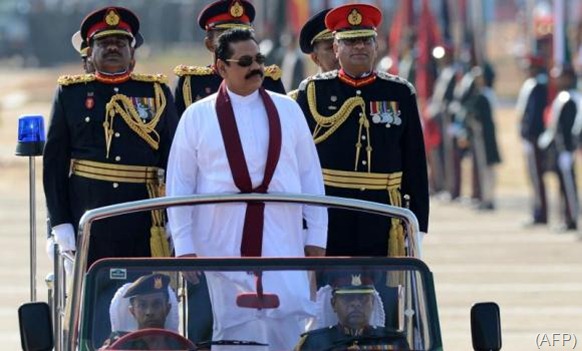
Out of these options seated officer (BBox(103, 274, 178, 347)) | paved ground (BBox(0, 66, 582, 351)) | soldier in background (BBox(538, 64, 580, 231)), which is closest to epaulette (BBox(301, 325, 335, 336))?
seated officer (BBox(103, 274, 178, 347))

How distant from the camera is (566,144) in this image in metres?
20.8

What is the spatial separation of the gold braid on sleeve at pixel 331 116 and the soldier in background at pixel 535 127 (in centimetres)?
1237

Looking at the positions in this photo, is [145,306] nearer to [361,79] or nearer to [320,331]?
[320,331]

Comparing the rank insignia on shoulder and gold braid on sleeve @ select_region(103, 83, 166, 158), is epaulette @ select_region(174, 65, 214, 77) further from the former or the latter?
the rank insignia on shoulder

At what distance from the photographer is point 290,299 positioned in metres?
6.73

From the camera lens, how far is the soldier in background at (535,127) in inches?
851

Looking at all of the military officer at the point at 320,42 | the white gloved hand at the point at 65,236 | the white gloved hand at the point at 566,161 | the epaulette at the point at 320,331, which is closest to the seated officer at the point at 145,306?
the epaulette at the point at 320,331

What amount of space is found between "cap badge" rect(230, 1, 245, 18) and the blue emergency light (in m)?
1.19

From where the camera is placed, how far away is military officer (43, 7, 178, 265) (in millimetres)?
9328

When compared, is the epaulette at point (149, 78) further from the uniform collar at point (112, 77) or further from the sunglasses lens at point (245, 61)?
the sunglasses lens at point (245, 61)

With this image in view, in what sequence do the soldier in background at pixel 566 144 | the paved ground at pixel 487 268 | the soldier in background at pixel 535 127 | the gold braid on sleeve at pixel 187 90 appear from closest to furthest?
the gold braid on sleeve at pixel 187 90
the paved ground at pixel 487 268
the soldier in background at pixel 566 144
the soldier in background at pixel 535 127

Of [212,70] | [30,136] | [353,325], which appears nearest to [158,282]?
[353,325]

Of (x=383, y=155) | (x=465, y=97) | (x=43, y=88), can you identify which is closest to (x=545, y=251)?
(x=465, y=97)

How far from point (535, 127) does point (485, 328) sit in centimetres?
1526
